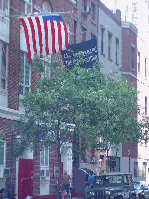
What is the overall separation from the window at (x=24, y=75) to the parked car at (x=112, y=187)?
6.54 metres

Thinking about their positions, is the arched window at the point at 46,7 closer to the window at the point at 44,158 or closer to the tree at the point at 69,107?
the tree at the point at 69,107

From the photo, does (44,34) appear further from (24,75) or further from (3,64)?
(24,75)

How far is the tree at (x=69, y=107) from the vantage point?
2486 cm

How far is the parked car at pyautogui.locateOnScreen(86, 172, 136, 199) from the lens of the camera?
24.2 m

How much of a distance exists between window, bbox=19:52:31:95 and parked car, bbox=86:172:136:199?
6.54 meters

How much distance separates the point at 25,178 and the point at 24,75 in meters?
5.45

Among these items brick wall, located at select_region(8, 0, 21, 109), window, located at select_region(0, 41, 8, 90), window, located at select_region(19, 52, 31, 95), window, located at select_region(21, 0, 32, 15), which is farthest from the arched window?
window, located at select_region(0, 41, 8, 90)

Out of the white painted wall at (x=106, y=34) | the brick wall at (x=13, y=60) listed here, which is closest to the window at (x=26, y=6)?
the brick wall at (x=13, y=60)

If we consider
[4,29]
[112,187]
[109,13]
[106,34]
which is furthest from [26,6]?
[109,13]

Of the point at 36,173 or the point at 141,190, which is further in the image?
the point at 141,190

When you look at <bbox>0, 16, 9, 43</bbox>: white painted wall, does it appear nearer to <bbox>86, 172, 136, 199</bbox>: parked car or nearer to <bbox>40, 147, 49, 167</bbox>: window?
<bbox>40, 147, 49, 167</bbox>: window

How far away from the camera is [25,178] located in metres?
28.5

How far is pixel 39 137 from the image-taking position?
26109mm

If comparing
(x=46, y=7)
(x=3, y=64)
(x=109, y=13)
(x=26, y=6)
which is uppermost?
(x=109, y=13)
